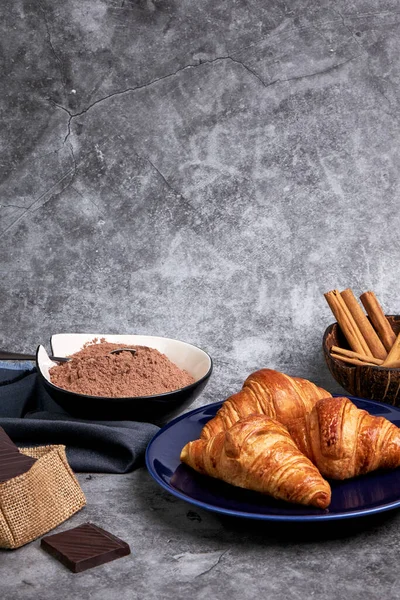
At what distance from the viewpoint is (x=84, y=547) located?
115cm

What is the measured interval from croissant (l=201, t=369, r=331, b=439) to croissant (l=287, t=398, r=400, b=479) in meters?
0.12

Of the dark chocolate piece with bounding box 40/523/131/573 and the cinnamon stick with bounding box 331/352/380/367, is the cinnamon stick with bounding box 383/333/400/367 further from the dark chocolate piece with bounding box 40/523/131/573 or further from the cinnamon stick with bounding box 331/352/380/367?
the dark chocolate piece with bounding box 40/523/131/573

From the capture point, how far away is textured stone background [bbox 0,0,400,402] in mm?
2045

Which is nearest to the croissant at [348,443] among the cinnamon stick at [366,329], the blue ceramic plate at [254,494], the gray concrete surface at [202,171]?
the blue ceramic plate at [254,494]

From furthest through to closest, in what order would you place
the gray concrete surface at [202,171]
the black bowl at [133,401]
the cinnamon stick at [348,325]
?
the gray concrete surface at [202,171], the cinnamon stick at [348,325], the black bowl at [133,401]

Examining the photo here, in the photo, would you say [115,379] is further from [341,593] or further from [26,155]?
[26,155]

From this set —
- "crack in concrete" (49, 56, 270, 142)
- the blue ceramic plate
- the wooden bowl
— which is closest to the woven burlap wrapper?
the blue ceramic plate

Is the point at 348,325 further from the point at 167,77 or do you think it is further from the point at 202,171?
the point at 167,77

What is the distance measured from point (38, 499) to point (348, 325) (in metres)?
0.84

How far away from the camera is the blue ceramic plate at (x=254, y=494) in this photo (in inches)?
44.5

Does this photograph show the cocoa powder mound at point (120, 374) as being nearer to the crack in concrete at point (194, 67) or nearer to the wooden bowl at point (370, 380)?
the wooden bowl at point (370, 380)

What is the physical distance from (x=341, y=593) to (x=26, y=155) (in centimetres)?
146

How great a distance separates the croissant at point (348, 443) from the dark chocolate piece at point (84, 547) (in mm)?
334

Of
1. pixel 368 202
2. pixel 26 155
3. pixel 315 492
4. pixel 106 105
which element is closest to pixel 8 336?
pixel 26 155
